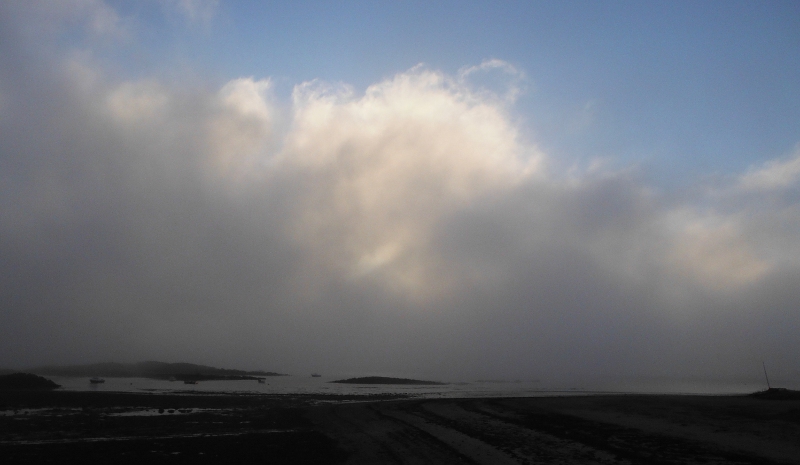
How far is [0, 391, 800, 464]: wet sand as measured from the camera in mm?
16328

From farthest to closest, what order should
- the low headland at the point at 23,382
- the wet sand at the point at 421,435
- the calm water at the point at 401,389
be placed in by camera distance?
the calm water at the point at 401,389 → the low headland at the point at 23,382 → the wet sand at the point at 421,435

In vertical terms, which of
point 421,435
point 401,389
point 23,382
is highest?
point 23,382

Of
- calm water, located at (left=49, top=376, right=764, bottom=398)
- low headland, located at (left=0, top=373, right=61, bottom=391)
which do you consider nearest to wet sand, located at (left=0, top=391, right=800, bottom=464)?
calm water, located at (left=49, top=376, right=764, bottom=398)

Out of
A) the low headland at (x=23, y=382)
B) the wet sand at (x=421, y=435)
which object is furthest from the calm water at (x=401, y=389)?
the wet sand at (x=421, y=435)

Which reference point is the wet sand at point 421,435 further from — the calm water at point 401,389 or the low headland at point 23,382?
the low headland at point 23,382

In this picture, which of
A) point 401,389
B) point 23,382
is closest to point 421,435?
point 401,389

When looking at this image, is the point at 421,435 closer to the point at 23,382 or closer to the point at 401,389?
the point at 401,389

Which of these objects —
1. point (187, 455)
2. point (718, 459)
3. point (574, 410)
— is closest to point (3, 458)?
point (187, 455)

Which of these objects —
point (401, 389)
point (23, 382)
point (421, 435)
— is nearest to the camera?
point (421, 435)

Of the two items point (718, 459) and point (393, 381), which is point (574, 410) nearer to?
point (718, 459)

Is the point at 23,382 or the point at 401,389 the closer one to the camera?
the point at 23,382

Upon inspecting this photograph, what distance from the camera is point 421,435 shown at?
2167 centimetres

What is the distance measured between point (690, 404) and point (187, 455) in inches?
1316

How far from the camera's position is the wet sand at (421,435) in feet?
53.6
